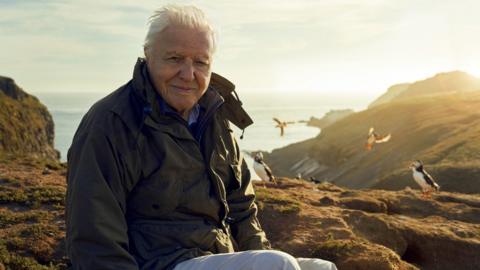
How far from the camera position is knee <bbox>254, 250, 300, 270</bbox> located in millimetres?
3650

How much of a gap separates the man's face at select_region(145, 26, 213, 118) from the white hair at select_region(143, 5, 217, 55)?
40mm

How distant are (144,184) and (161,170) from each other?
0.18 meters

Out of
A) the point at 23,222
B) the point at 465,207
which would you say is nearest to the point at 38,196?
the point at 23,222

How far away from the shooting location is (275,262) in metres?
3.66

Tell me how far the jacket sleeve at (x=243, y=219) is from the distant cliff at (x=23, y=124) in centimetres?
3561

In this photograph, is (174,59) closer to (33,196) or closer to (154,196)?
(154,196)

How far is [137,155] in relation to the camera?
412 cm

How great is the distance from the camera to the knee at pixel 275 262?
3.65 meters

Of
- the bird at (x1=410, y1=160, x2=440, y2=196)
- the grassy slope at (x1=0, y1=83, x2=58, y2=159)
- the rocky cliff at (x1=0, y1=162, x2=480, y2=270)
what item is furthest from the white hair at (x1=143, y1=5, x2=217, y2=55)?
the grassy slope at (x1=0, y1=83, x2=58, y2=159)

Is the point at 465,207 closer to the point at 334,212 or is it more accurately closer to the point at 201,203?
the point at 334,212

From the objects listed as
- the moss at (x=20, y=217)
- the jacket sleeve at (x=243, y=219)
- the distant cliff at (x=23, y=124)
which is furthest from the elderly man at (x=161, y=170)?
the distant cliff at (x=23, y=124)

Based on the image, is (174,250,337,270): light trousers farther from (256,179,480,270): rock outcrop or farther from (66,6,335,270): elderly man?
(256,179,480,270): rock outcrop

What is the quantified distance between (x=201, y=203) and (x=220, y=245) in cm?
42

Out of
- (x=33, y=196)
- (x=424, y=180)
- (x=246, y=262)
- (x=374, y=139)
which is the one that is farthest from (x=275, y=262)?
(x=374, y=139)
